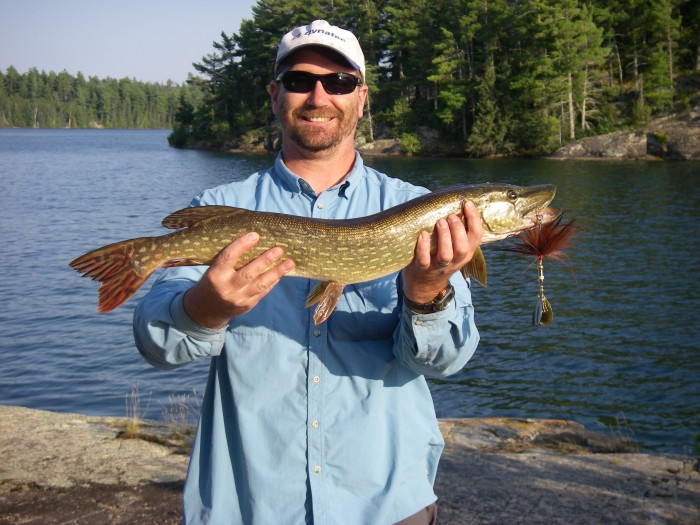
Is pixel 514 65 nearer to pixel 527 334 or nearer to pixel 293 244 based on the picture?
pixel 527 334

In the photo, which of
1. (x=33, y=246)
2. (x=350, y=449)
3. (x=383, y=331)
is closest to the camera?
(x=350, y=449)

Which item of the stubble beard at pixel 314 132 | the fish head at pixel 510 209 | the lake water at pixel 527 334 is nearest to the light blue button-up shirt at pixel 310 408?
the fish head at pixel 510 209

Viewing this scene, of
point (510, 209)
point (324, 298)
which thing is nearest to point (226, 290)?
point (324, 298)

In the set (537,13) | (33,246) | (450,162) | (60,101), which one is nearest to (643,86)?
(537,13)

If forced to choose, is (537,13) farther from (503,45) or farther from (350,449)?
(350,449)

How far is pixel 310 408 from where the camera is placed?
7.70 ft

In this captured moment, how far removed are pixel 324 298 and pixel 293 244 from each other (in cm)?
28

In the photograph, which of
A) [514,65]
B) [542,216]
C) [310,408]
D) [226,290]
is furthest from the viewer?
[514,65]

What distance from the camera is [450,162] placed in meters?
45.4

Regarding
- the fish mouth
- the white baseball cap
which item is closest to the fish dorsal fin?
the white baseball cap

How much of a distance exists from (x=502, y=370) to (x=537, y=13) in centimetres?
3988

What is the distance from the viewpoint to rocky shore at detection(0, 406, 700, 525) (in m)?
4.32

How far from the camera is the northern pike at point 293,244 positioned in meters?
2.63

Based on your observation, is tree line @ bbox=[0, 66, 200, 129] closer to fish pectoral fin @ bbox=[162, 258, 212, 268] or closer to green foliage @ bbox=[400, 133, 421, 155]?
green foliage @ bbox=[400, 133, 421, 155]
